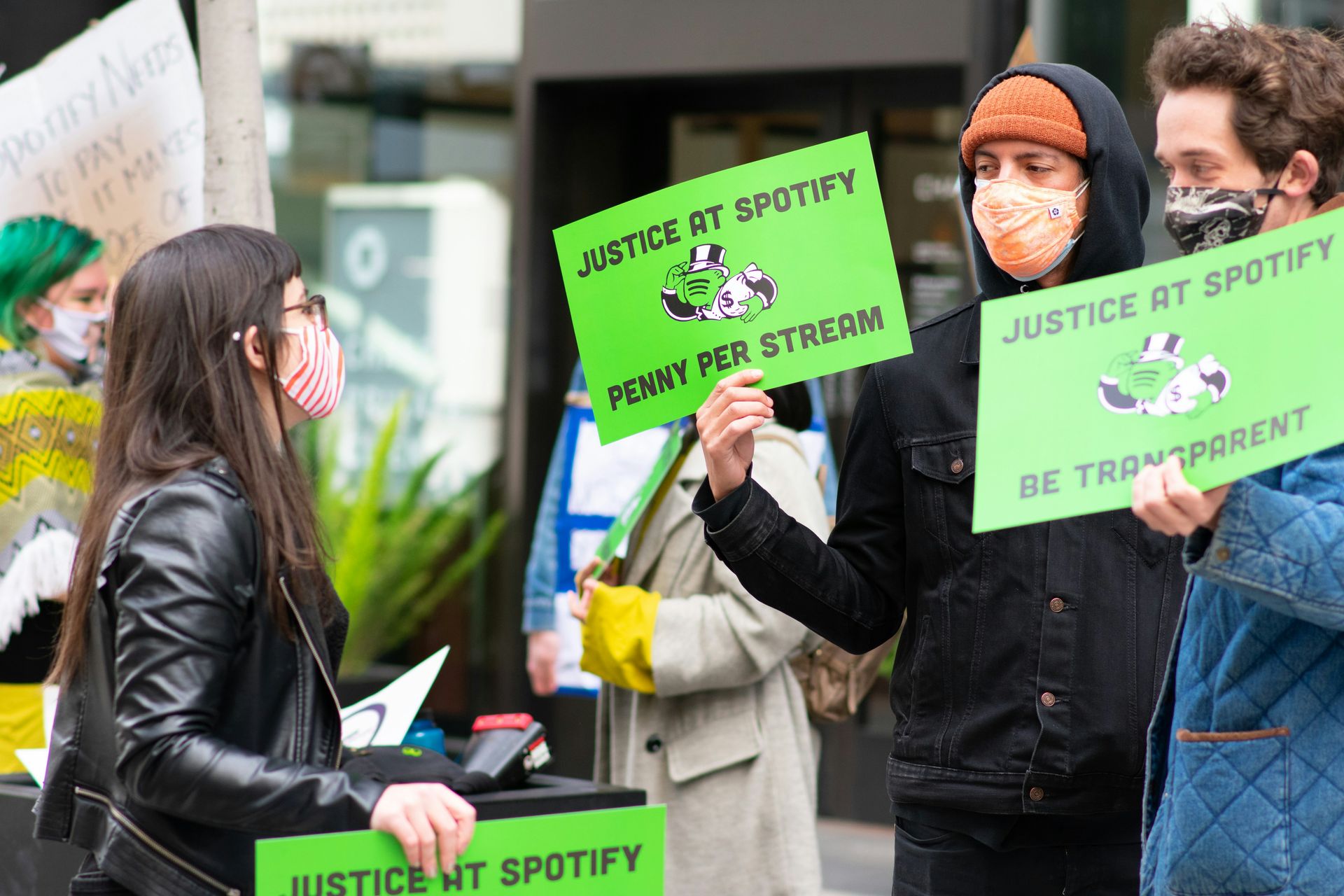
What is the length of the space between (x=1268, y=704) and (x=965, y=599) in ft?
1.89

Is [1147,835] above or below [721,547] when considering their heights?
below

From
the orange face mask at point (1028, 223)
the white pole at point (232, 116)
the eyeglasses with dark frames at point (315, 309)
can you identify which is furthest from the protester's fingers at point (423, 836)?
the white pole at point (232, 116)

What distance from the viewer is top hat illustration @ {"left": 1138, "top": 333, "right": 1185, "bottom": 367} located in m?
1.87

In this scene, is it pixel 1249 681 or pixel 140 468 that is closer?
pixel 1249 681

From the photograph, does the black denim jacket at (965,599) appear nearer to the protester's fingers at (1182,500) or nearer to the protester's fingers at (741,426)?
the protester's fingers at (741,426)

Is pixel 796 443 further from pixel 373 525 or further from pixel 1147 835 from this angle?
pixel 373 525

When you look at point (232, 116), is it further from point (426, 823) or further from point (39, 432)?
point (426, 823)

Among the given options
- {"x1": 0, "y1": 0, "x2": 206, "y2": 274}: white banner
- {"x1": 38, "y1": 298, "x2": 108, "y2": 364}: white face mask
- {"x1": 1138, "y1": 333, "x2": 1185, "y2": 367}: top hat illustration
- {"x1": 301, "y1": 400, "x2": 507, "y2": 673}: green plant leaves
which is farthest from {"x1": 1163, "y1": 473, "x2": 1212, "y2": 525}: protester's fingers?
{"x1": 301, "y1": 400, "x2": 507, "y2": 673}: green plant leaves

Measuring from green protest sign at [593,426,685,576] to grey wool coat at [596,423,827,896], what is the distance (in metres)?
0.08

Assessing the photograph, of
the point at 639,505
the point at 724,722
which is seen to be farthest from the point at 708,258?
the point at 724,722

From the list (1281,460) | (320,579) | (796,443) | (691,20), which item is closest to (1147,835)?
(1281,460)

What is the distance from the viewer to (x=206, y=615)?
6.72 feet

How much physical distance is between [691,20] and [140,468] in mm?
4579

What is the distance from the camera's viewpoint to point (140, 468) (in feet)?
7.22
